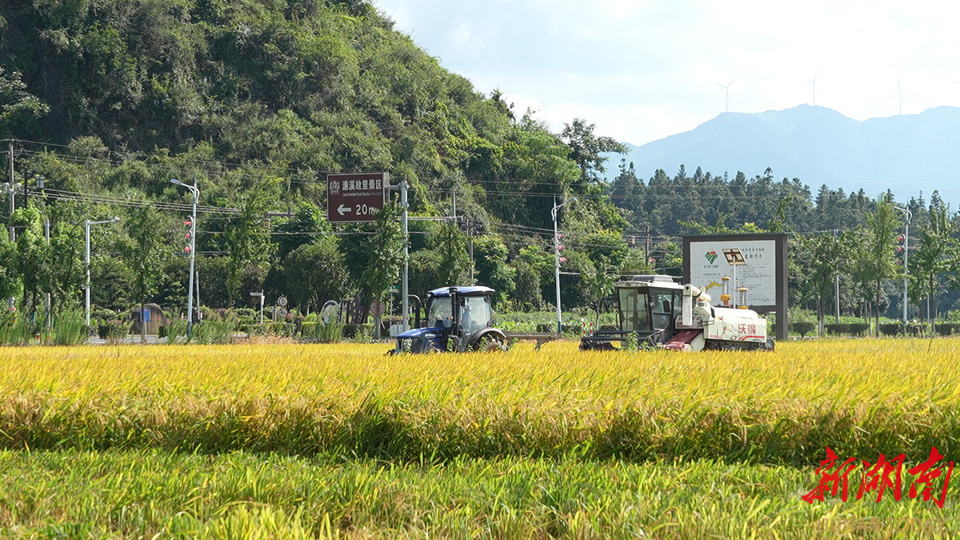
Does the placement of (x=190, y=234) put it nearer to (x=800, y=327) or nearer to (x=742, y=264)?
(x=742, y=264)

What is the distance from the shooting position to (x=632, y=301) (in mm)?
24375

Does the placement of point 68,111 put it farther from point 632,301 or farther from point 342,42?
point 632,301

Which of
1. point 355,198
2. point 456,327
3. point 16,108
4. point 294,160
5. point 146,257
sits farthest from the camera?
point 294,160

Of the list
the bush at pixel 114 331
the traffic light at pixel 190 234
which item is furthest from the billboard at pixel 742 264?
the traffic light at pixel 190 234

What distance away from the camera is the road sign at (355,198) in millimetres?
37438

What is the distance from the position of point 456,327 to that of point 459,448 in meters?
13.0

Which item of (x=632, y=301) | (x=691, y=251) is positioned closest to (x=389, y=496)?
(x=632, y=301)

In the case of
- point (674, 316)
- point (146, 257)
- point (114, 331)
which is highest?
point (146, 257)

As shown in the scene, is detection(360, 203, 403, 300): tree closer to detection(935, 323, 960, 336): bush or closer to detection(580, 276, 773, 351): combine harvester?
detection(580, 276, 773, 351): combine harvester

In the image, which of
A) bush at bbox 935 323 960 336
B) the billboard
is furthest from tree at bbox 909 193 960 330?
the billboard

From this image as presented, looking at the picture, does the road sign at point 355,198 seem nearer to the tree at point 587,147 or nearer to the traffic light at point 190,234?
the traffic light at point 190,234

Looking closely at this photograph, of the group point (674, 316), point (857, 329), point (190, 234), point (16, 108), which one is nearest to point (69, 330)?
point (190, 234)

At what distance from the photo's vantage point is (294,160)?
3172 inches

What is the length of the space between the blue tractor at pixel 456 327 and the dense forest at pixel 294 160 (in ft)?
70.6
